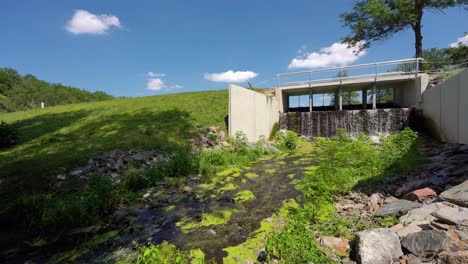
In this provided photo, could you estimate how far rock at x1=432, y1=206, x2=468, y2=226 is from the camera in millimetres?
2800

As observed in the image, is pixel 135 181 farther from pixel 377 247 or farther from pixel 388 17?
pixel 388 17

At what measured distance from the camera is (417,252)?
8.19 ft

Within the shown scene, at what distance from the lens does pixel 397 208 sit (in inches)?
148

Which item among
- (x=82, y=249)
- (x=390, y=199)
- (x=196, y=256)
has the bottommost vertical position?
(x=82, y=249)

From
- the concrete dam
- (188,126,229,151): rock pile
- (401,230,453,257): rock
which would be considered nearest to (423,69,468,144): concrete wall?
the concrete dam

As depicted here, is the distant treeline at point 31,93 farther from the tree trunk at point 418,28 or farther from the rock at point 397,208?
the rock at point 397,208

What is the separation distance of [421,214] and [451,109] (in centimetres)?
616

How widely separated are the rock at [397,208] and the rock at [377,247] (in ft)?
3.38

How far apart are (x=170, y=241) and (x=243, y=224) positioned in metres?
1.23

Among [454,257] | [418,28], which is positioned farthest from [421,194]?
[418,28]

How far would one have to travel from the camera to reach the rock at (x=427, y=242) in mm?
2412

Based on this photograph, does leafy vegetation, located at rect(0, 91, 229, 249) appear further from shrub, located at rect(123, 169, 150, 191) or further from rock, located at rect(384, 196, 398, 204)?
rock, located at rect(384, 196, 398, 204)

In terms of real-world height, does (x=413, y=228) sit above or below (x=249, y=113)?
below

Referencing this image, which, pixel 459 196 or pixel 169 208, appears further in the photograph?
pixel 169 208
